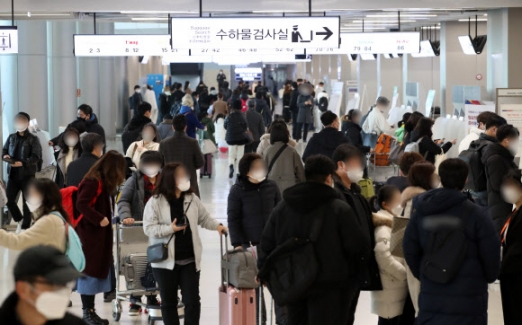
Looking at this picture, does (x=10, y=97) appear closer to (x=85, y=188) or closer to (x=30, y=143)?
(x=30, y=143)

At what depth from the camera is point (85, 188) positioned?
7727 millimetres

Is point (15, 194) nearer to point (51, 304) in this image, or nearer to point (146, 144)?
point (146, 144)

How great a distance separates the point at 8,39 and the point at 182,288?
24.2 feet

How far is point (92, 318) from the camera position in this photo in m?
8.04

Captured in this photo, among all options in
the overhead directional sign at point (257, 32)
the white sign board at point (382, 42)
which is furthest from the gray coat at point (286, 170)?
the white sign board at point (382, 42)

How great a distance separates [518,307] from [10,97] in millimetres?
14341

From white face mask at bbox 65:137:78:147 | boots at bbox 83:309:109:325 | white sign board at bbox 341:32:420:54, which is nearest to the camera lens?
boots at bbox 83:309:109:325

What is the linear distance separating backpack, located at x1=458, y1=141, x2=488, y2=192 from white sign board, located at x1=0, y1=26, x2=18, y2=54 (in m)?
6.72

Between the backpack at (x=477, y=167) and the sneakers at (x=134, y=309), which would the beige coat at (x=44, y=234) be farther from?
the backpack at (x=477, y=167)

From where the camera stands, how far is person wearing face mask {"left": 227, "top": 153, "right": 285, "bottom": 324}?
766cm

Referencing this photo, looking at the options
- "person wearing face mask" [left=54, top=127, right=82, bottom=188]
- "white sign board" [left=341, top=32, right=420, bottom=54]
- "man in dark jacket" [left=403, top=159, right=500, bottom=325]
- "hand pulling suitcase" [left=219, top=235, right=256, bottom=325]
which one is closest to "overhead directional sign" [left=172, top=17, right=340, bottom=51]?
"person wearing face mask" [left=54, top=127, right=82, bottom=188]

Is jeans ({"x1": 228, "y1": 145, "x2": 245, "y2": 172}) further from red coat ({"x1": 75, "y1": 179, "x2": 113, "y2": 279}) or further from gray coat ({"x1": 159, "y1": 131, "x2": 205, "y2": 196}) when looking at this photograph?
red coat ({"x1": 75, "y1": 179, "x2": 113, "y2": 279})

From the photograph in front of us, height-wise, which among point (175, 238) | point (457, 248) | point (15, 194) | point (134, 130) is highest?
point (134, 130)

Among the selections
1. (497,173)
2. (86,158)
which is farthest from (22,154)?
(497,173)
